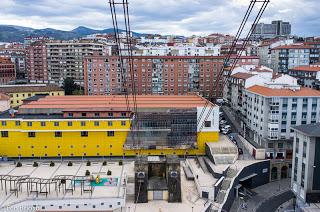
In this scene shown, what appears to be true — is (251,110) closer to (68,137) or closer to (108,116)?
(108,116)

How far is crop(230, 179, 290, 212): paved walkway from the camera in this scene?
77.6ft

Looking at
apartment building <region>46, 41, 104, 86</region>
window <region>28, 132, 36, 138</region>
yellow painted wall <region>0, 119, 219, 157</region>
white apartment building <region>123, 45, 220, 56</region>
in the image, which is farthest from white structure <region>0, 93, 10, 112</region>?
apartment building <region>46, 41, 104, 86</region>

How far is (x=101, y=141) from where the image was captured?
28359 mm

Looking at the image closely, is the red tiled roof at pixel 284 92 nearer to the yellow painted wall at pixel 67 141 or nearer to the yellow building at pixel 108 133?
the yellow building at pixel 108 133

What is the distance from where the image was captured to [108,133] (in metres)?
28.2

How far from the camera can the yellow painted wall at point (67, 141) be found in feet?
92.3

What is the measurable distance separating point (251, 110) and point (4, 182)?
19.2 m

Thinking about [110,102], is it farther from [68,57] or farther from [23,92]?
[68,57]

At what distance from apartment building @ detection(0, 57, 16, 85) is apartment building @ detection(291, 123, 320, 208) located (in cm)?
5652

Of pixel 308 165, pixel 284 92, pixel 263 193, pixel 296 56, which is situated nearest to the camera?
pixel 308 165

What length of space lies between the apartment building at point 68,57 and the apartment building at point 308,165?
43.4 meters

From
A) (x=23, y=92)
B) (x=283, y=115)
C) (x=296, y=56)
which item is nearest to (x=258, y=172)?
(x=283, y=115)

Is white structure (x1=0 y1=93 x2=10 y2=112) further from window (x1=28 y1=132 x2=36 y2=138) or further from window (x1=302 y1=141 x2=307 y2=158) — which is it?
window (x1=302 y1=141 x2=307 y2=158)

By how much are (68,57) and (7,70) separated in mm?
15110
